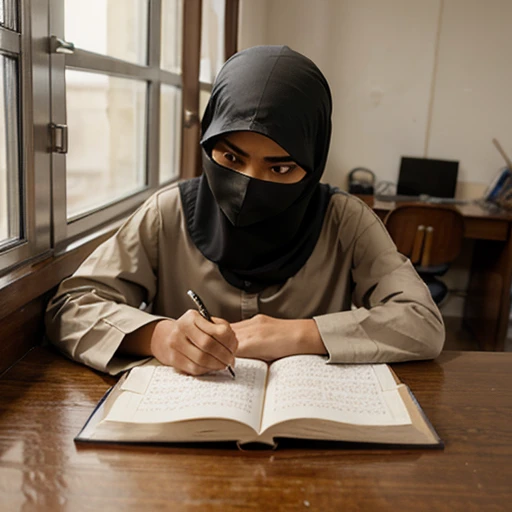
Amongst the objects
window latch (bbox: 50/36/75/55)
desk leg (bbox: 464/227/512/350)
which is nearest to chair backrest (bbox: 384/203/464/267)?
desk leg (bbox: 464/227/512/350)

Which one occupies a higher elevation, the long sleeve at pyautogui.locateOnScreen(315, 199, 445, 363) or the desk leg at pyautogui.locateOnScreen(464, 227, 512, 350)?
the long sleeve at pyautogui.locateOnScreen(315, 199, 445, 363)

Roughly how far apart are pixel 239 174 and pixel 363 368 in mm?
420

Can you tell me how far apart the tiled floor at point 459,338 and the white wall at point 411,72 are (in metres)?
0.87

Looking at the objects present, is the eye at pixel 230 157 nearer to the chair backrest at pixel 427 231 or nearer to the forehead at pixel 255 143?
the forehead at pixel 255 143

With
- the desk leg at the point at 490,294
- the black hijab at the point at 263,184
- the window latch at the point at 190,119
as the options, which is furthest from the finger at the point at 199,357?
the desk leg at the point at 490,294

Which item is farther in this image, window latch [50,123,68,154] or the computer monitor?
the computer monitor

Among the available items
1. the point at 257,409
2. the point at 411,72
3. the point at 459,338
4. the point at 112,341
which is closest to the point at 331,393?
the point at 257,409

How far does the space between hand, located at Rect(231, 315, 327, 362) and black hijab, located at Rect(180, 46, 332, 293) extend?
204 mm

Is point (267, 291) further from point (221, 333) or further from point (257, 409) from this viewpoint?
point (257, 409)

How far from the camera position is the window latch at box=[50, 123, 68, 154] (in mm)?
1302

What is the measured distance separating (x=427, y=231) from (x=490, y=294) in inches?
33.1

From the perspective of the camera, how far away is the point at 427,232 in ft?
10.2

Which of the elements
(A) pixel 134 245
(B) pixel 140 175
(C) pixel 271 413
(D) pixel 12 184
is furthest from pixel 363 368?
(B) pixel 140 175

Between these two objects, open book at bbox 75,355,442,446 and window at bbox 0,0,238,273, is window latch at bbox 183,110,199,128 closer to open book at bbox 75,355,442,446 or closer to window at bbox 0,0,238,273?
window at bbox 0,0,238,273
